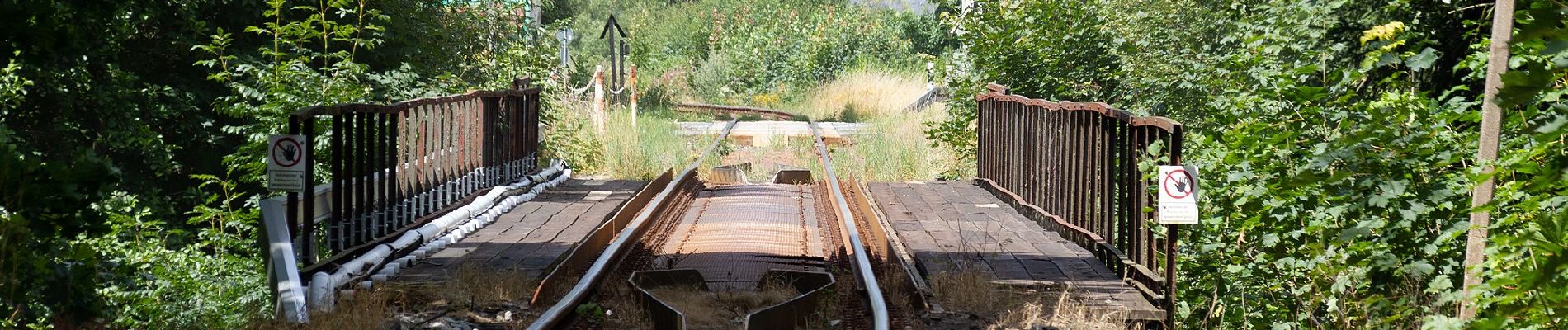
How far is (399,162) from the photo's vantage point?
9.02 meters

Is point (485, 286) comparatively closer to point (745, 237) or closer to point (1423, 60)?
point (745, 237)

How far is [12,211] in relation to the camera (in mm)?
4605

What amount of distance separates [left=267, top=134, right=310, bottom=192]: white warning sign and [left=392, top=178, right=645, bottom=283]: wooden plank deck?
0.79 metres

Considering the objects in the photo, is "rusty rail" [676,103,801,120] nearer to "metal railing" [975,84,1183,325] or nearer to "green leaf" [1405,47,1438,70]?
"metal railing" [975,84,1183,325]

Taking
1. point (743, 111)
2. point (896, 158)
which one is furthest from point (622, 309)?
point (743, 111)

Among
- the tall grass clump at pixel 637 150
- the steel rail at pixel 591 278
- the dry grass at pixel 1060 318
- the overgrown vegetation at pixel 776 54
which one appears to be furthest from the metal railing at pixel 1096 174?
the overgrown vegetation at pixel 776 54

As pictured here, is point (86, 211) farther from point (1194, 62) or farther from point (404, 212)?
point (1194, 62)

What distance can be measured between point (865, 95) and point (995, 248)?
2435 cm

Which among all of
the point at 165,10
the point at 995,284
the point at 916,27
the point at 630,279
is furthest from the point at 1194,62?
the point at 916,27

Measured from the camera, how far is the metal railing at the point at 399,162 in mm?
7594

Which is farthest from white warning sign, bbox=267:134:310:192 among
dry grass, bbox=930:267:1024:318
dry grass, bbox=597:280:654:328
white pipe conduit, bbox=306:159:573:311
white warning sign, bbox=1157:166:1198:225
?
white warning sign, bbox=1157:166:1198:225

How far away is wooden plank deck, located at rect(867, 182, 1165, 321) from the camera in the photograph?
22.5ft

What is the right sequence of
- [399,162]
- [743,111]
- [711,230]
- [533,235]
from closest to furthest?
1. [399,162]
2. [533,235]
3. [711,230]
4. [743,111]

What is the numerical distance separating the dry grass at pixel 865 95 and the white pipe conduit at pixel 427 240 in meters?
18.1
